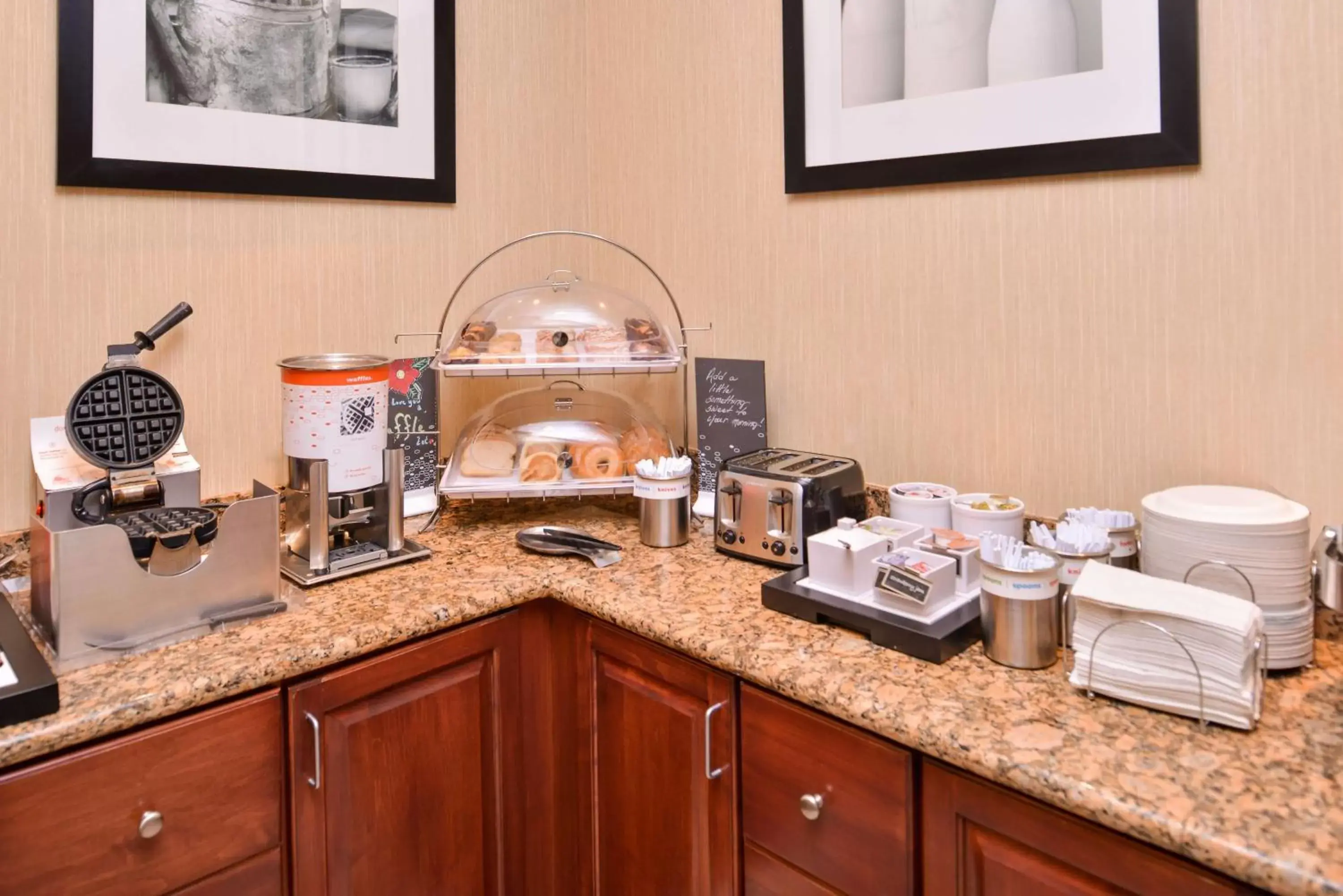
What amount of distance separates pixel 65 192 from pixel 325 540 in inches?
29.5

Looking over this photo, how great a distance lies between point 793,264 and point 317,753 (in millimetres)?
1256

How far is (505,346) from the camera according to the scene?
5.67 feet

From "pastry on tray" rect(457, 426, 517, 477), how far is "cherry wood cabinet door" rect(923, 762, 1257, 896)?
3.33ft

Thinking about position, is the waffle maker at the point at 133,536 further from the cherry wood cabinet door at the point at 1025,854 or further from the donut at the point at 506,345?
the cherry wood cabinet door at the point at 1025,854

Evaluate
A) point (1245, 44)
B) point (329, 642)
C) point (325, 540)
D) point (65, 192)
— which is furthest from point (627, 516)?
point (1245, 44)

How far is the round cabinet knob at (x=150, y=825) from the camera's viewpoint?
106 cm

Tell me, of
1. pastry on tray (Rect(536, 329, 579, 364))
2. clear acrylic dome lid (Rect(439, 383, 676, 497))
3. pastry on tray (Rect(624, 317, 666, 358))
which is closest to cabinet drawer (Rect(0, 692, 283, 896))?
clear acrylic dome lid (Rect(439, 383, 676, 497))

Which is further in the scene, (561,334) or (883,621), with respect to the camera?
(561,334)

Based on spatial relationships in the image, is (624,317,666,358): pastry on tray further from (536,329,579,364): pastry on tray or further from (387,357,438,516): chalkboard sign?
(387,357,438,516): chalkboard sign

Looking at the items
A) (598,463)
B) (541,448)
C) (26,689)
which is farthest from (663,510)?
(26,689)

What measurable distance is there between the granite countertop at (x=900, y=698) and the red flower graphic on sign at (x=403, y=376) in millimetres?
419

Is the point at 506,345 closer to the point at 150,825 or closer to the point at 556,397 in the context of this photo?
the point at 556,397

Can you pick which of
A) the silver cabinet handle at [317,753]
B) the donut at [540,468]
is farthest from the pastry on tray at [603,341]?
the silver cabinet handle at [317,753]

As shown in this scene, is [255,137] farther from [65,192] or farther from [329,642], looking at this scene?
[329,642]
